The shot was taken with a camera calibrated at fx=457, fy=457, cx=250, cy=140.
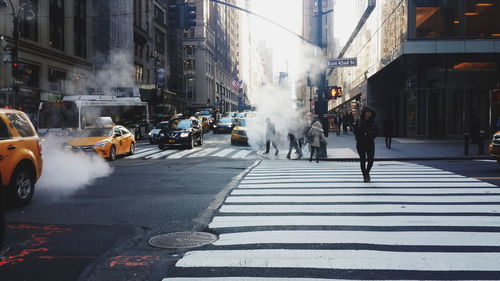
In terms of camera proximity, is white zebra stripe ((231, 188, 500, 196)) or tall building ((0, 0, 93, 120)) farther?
tall building ((0, 0, 93, 120))

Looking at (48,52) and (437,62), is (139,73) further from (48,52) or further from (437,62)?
(437,62)

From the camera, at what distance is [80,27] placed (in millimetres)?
40219

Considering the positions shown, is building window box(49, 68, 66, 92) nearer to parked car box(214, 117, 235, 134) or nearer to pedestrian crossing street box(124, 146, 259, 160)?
parked car box(214, 117, 235, 134)

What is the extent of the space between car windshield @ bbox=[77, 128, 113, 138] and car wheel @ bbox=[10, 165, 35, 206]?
9961 mm

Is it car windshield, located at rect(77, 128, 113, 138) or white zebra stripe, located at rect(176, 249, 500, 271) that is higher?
car windshield, located at rect(77, 128, 113, 138)

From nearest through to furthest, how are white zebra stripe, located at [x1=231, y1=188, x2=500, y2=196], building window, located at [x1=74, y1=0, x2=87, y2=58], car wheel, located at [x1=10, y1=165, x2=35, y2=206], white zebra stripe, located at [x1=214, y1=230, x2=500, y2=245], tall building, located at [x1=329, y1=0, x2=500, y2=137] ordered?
white zebra stripe, located at [x1=214, y1=230, x2=500, y2=245], car wheel, located at [x1=10, y1=165, x2=35, y2=206], white zebra stripe, located at [x1=231, y1=188, x2=500, y2=196], tall building, located at [x1=329, y1=0, x2=500, y2=137], building window, located at [x1=74, y1=0, x2=87, y2=58]

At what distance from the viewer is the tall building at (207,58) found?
83375 mm

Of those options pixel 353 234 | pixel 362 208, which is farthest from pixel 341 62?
pixel 353 234

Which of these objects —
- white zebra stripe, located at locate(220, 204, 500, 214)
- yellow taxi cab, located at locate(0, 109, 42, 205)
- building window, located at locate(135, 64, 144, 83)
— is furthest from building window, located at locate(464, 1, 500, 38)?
building window, located at locate(135, 64, 144, 83)

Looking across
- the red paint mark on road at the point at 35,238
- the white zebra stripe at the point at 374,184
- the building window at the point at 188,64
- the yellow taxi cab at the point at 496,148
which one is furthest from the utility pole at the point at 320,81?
the building window at the point at 188,64

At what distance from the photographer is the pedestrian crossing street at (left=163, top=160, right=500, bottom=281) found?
4.27 m

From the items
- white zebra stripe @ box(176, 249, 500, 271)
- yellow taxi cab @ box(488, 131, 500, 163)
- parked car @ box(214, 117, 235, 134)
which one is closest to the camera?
white zebra stripe @ box(176, 249, 500, 271)

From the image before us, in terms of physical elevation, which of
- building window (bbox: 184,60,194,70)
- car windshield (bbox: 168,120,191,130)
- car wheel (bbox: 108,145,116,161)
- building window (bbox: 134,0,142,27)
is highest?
building window (bbox: 134,0,142,27)

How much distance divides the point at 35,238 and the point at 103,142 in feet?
38.6
